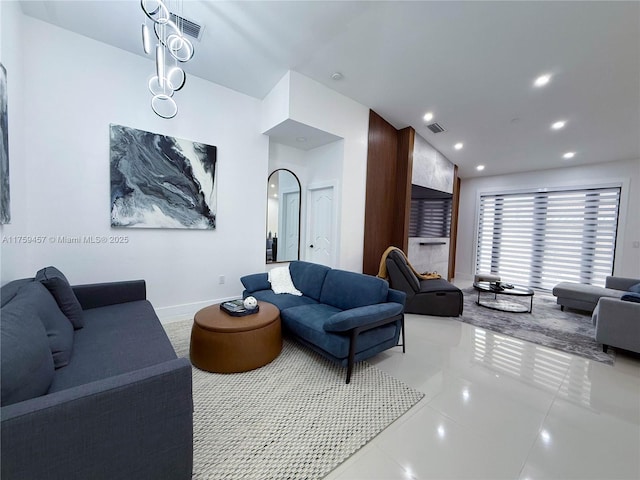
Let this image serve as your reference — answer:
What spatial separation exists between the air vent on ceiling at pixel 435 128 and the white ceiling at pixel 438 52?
7.1 inches

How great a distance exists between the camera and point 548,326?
3641mm

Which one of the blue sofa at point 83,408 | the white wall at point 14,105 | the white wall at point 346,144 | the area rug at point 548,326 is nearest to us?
the blue sofa at point 83,408

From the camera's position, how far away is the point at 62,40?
8.86ft

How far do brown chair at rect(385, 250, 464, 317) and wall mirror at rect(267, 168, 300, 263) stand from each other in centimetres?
192

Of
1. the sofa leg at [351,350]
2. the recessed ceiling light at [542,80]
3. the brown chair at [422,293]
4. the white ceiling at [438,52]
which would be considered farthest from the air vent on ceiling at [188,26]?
the recessed ceiling light at [542,80]

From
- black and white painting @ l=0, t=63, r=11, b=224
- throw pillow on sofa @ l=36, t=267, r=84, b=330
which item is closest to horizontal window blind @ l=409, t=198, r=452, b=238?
throw pillow on sofa @ l=36, t=267, r=84, b=330

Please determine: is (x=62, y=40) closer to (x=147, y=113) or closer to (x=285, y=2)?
(x=147, y=113)

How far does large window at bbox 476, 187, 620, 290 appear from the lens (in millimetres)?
5262

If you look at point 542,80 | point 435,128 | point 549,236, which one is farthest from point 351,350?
point 549,236

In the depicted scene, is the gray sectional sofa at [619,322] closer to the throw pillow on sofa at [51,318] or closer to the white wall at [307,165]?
the white wall at [307,165]

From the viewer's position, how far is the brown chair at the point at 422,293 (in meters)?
3.86

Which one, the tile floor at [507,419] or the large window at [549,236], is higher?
the large window at [549,236]

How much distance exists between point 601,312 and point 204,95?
5.63 metres

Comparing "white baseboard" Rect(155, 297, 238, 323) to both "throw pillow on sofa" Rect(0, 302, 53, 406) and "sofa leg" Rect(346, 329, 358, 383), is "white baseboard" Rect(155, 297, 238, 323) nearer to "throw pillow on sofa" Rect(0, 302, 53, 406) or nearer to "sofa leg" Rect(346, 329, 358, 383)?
"throw pillow on sofa" Rect(0, 302, 53, 406)
